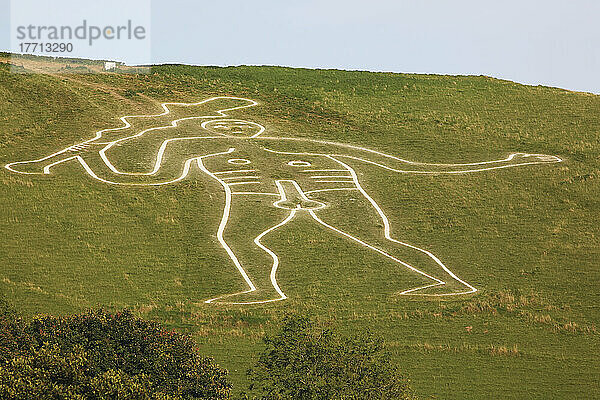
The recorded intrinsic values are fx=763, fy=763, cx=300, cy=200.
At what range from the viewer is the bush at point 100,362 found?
1591 centimetres

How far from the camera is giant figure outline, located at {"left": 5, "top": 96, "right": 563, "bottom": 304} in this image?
34656 millimetres

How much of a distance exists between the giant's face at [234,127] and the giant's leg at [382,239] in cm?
1081

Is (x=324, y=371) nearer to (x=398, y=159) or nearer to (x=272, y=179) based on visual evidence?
(x=272, y=179)

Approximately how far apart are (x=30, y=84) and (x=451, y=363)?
129 ft

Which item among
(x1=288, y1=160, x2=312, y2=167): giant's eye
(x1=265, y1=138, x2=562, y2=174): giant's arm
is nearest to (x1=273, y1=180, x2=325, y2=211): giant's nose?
(x1=288, y1=160, x2=312, y2=167): giant's eye

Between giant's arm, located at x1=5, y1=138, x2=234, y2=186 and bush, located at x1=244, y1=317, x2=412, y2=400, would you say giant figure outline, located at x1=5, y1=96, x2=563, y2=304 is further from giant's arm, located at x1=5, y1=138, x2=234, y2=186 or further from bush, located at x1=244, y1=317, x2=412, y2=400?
bush, located at x1=244, y1=317, x2=412, y2=400

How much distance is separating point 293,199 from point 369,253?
6687 mm

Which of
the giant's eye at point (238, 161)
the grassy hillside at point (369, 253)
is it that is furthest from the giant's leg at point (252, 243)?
the giant's eye at point (238, 161)

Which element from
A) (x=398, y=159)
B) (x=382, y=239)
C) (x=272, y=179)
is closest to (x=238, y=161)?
(x=272, y=179)

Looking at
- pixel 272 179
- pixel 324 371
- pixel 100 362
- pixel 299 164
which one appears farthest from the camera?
pixel 299 164

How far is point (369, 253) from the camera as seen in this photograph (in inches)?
Result: 1431

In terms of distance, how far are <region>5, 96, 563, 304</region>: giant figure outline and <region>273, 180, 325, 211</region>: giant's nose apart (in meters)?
0.02

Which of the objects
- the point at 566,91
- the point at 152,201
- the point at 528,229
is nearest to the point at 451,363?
the point at 528,229

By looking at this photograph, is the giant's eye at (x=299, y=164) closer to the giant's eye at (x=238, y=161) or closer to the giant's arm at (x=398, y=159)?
the giant's arm at (x=398, y=159)
